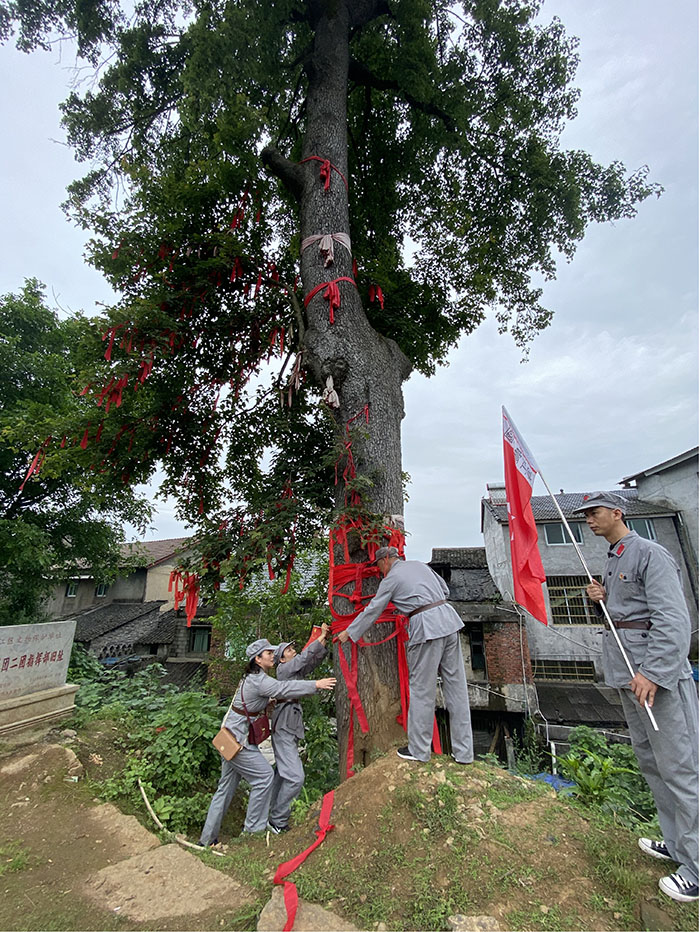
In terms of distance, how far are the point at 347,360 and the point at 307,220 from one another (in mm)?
2225

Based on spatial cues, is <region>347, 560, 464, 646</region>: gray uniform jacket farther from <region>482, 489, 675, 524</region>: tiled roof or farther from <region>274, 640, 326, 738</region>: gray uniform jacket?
<region>482, 489, 675, 524</region>: tiled roof

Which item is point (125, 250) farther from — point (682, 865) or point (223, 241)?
point (682, 865)

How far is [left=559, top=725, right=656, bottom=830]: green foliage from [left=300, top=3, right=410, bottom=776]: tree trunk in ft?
5.31

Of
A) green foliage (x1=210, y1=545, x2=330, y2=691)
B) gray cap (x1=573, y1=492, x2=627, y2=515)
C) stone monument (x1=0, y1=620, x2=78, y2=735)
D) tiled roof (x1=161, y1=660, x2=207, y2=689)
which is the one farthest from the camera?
tiled roof (x1=161, y1=660, x2=207, y2=689)

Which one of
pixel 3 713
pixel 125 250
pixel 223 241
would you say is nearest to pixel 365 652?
pixel 3 713

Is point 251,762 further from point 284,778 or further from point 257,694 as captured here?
point 257,694

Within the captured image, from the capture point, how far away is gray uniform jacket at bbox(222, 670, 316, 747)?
3826 millimetres

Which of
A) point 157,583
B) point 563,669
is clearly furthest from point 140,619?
point 563,669

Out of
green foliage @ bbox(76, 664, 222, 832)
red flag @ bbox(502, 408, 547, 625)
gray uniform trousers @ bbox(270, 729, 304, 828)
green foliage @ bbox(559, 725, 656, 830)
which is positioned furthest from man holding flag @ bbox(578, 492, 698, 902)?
green foliage @ bbox(76, 664, 222, 832)

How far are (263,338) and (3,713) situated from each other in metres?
5.43

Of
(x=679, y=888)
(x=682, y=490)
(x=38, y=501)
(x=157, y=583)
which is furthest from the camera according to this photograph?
(x=157, y=583)

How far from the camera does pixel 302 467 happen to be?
16.1 ft

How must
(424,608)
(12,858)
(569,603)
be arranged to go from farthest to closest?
1. (569,603)
2. (424,608)
3. (12,858)

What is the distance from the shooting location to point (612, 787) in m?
3.82
